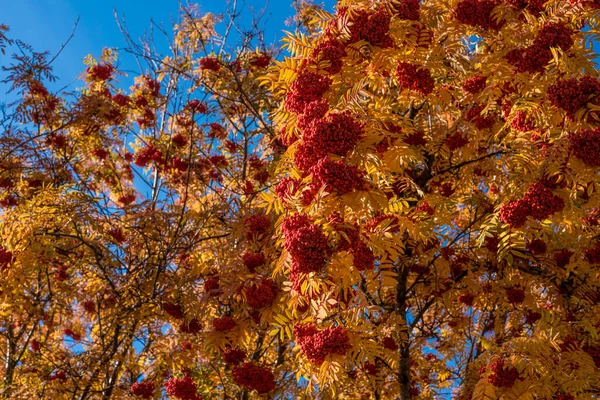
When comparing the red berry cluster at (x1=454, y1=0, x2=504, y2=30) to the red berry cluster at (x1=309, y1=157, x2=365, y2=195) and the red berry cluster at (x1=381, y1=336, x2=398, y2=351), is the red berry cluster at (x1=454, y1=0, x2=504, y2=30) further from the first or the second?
the red berry cluster at (x1=381, y1=336, x2=398, y2=351)

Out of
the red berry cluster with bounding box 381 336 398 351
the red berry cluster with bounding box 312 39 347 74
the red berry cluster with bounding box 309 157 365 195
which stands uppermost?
the red berry cluster with bounding box 312 39 347 74

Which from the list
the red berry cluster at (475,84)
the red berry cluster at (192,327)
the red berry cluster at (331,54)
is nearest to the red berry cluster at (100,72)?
the red berry cluster at (192,327)

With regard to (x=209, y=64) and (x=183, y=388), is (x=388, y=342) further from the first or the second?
(x=209, y=64)

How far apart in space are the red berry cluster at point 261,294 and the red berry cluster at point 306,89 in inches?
58.6

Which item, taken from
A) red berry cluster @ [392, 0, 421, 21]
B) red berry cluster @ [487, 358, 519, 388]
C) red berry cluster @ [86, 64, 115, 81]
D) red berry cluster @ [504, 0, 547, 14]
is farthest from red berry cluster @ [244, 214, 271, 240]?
red berry cluster @ [86, 64, 115, 81]

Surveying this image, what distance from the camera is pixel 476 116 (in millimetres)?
5363

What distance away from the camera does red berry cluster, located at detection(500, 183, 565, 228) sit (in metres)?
3.38

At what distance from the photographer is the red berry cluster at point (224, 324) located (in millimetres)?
4608

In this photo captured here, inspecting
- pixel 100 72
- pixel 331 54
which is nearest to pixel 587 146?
pixel 331 54

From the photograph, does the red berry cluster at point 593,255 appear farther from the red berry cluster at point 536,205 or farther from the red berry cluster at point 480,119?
the red berry cluster at point 536,205

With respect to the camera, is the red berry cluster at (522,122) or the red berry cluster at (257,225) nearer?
the red berry cluster at (522,122)

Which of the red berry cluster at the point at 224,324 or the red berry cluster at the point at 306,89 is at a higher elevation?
the red berry cluster at the point at 306,89

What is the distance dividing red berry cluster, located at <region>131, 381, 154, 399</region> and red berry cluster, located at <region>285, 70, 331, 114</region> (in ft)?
14.5

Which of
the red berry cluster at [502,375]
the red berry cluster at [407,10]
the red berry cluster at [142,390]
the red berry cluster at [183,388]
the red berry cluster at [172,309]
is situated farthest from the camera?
the red berry cluster at [142,390]
